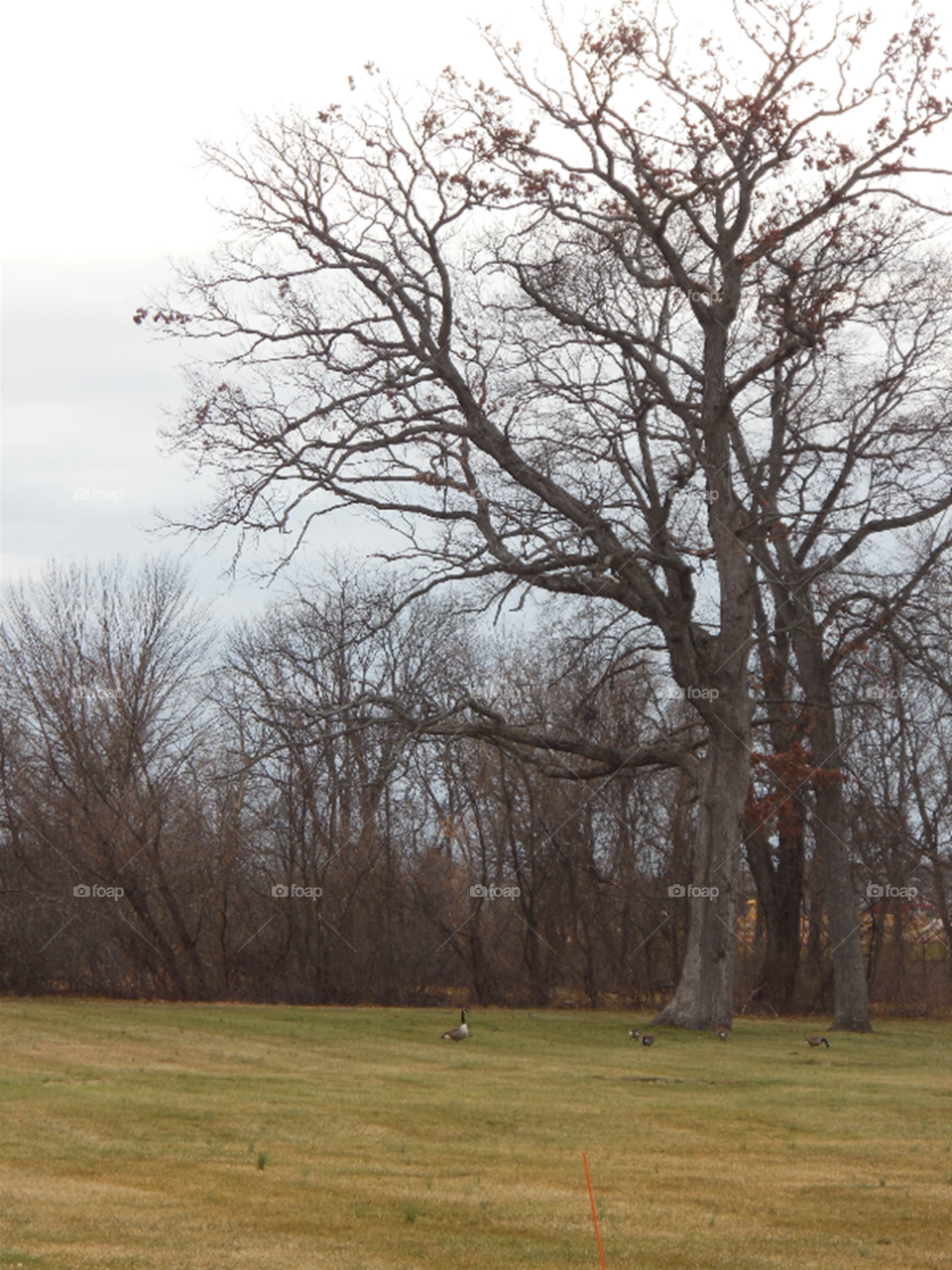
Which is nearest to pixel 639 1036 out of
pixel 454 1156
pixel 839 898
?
pixel 839 898

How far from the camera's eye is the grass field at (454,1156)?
25.9 feet

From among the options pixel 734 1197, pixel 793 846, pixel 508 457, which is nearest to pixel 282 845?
pixel 793 846

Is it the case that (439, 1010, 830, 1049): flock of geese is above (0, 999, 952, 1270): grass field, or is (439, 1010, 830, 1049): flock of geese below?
above

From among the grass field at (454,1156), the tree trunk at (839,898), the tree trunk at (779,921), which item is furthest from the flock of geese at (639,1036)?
the tree trunk at (779,921)

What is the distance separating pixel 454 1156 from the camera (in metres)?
11.0

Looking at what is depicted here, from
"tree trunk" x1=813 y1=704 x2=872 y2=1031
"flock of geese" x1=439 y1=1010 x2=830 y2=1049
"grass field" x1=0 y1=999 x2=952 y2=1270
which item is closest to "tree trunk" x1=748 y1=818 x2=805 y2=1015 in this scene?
"tree trunk" x1=813 y1=704 x2=872 y2=1031

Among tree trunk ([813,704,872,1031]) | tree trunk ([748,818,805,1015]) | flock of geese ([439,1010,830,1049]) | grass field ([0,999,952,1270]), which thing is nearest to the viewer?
grass field ([0,999,952,1270])

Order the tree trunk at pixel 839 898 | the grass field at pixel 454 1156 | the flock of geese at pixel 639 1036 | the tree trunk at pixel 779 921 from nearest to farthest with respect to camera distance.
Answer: the grass field at pixel 454 1156, the flock of geese at pixel 639 1036, the tree trunk at pixel 839 898, the tree trunk at pixel 779 921

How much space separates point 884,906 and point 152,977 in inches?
736

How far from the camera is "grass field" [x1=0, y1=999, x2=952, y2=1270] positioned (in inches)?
311

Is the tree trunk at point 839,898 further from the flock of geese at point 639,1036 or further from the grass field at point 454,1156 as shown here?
the grass field at point 454,1156

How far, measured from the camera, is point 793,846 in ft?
108

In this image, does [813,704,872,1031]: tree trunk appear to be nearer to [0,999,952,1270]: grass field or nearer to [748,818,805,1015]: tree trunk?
[748,818,805,1015]: tree trunk

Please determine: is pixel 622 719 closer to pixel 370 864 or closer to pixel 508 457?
pixel 370 864
